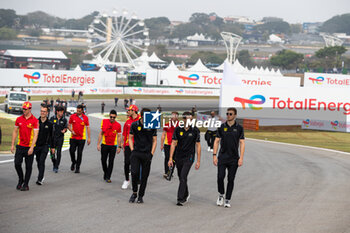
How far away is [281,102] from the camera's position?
38.4 meters

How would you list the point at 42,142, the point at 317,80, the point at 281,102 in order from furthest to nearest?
the point at 317,80 < the point at 281,102 < the point at 42,142

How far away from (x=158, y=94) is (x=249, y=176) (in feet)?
206

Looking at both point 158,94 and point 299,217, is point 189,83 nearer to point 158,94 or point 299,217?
point 158,94

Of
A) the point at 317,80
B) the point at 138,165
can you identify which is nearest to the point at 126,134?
the point at 138,165

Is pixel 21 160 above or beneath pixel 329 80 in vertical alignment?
beneath

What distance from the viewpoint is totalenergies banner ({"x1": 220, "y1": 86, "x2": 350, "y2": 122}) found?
3816 centimetres

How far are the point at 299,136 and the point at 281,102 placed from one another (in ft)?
14.5

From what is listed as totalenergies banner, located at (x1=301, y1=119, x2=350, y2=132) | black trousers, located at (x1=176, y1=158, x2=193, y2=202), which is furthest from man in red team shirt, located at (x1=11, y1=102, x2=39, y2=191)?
totalenergies banner, located at (x1=301, y1=119, x2=350, y2=132)

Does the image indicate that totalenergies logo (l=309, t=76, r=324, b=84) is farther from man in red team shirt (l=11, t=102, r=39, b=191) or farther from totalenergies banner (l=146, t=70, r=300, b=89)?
man in red team shirt (l=11, t=102, r=39, b=191)

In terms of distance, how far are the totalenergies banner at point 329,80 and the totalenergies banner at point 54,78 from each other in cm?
2852

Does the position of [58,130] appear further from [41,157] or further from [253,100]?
[253,100]

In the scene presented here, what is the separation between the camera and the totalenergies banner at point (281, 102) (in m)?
38.2

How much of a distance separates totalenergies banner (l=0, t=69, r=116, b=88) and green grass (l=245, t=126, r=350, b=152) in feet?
129

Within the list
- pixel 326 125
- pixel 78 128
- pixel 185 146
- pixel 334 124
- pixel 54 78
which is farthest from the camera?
pixel 54 78
